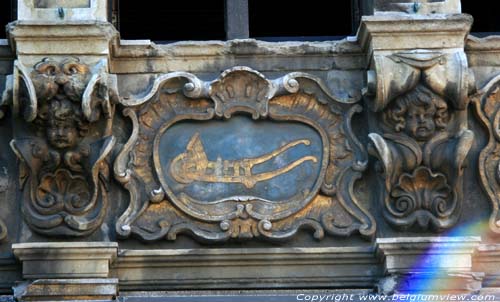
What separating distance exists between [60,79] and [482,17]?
3.96 metres

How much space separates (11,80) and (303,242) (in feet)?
7.19

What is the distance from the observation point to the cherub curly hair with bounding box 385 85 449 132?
38.4 feet

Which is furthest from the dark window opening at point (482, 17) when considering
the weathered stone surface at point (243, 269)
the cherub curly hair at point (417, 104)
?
the weathered stone surface at point (243, 269)

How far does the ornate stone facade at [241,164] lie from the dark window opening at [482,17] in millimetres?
1797

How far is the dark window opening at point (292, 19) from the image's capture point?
14.5 meters

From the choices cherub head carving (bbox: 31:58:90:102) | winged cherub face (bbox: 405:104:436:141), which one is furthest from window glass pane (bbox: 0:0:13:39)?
winged cherub face (bbox: 405:104:436:141)

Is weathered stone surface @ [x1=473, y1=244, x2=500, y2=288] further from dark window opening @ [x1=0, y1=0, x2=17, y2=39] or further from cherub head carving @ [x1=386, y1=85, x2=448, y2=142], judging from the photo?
dark window opening @ [x1=0, y1=0, x2=17, y2=39]

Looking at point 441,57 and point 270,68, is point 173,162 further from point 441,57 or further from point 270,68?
point 441,57

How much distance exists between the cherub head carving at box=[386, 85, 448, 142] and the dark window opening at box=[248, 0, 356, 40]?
261cm

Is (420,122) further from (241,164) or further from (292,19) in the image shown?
(292,19)

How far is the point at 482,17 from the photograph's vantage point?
Answer: 552 inches

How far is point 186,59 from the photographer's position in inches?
473

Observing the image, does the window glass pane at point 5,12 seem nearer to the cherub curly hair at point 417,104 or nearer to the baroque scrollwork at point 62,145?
the baroque scrollwork at point 62,145

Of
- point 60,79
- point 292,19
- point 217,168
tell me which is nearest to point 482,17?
point 292,19
